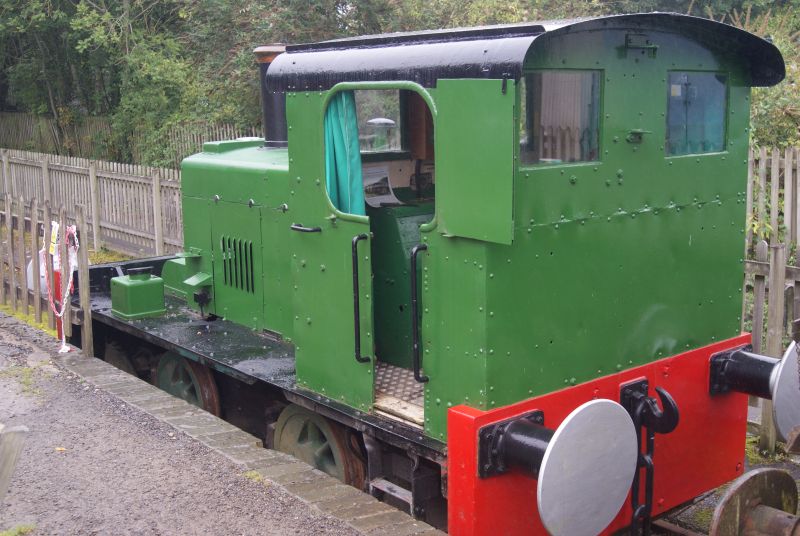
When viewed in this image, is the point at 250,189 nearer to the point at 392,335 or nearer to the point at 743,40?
the point at 392,335

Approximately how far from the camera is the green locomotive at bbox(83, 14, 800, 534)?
4043mm

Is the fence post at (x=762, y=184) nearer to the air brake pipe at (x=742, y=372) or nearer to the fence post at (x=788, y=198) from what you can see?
the fence post at (x=788, y=198)

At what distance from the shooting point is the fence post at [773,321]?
6.23 metres

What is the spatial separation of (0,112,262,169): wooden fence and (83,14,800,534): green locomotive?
899 centimetres

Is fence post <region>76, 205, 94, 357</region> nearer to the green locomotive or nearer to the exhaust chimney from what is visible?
the exhaust chimney

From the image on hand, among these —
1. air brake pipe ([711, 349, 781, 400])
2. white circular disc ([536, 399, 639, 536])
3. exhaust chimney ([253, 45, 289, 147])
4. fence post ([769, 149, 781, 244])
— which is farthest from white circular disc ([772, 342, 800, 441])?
fence post ([769, 149, 781, 244])

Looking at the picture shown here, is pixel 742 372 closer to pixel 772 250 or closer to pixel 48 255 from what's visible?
pixel 772 250

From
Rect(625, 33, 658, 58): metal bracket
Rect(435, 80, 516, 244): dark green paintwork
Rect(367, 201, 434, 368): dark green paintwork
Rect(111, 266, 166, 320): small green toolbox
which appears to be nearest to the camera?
Rect(435, 80, 516, 244): dark green paintwork

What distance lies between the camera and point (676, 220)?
4820mm

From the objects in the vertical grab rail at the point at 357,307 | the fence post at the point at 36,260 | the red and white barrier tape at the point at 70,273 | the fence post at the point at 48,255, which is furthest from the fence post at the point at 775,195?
the fence post at the point at 36,260

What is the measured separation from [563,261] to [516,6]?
10.4 m

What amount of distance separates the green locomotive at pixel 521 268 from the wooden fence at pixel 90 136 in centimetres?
899

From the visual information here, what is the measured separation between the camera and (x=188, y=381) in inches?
277

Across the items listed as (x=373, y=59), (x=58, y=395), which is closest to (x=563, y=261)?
(x=373, y=59)
